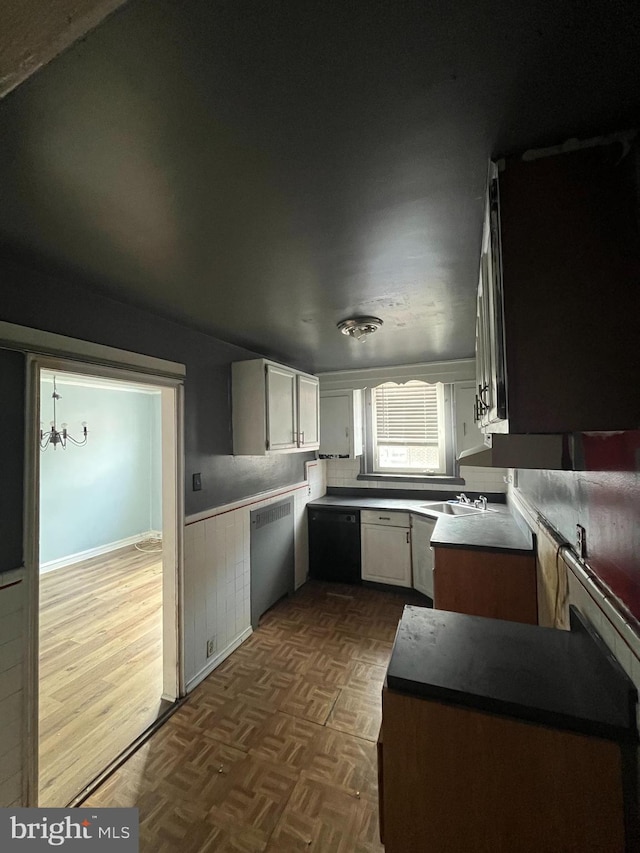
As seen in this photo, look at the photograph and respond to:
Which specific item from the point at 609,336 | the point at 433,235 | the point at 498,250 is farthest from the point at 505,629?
the point at 433,235

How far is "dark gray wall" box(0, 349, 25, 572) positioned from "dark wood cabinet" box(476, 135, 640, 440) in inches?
64.6

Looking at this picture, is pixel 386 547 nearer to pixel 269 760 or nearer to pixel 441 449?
pixel 441 449

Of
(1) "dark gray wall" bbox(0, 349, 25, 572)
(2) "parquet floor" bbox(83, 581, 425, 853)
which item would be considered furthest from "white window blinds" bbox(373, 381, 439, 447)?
(1) "dark gray wall" bbox(0, 349, 25, 572)

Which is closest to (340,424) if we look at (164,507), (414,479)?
(414,479)

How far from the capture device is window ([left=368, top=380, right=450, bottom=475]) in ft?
12.3

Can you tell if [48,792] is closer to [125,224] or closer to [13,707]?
[13,707]

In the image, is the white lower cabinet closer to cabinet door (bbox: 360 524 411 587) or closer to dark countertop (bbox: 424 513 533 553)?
cabinet door (bbox: 360 524 411 587)

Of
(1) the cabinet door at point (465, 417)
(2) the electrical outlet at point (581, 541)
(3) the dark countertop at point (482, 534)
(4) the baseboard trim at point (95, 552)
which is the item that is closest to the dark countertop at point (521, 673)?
(2) the electrical outlet at point (581, 541)

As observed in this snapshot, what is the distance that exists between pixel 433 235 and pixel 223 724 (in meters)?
2.50

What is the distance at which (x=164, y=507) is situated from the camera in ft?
6.88

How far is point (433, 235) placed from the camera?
1191 mm

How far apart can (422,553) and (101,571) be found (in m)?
3.55

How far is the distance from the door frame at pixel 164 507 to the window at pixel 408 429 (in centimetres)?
239

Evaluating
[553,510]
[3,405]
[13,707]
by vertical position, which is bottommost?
[13,707]
